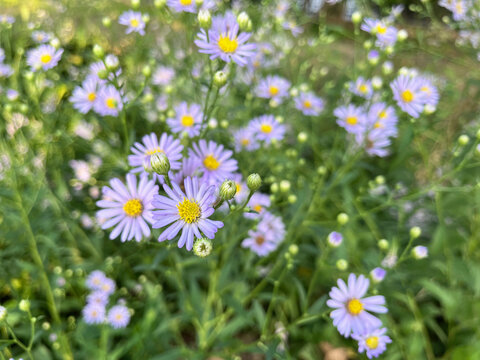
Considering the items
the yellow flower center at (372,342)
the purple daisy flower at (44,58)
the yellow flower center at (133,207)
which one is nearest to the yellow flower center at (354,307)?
the yellow flower center at (372,342)

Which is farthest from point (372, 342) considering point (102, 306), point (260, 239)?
point (102, 306)

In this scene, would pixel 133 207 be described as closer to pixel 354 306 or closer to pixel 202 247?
pixel 202 247

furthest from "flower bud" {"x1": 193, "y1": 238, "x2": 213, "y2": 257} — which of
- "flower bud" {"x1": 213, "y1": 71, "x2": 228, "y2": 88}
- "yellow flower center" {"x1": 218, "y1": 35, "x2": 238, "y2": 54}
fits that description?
"yellow flower center" {"x1": 218, "y1": 35, "x2": 238, "y2": 54}

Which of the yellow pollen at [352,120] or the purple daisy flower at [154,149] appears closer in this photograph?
the purple daisy flower at [154,149]

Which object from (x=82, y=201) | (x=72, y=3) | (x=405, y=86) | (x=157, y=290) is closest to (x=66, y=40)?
(x=72, y=3)

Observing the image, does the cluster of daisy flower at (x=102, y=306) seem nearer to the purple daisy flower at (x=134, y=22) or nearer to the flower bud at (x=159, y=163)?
the flower bud at (x=159, y=163)

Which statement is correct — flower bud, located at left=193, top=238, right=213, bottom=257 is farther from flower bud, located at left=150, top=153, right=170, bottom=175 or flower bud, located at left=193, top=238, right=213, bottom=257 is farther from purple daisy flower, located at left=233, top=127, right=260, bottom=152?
purple daisy flower, located at left=233, top=127, right=260, bottom=152

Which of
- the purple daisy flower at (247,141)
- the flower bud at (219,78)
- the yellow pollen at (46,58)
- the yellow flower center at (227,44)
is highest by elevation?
the yellow flower center at (227,44)
